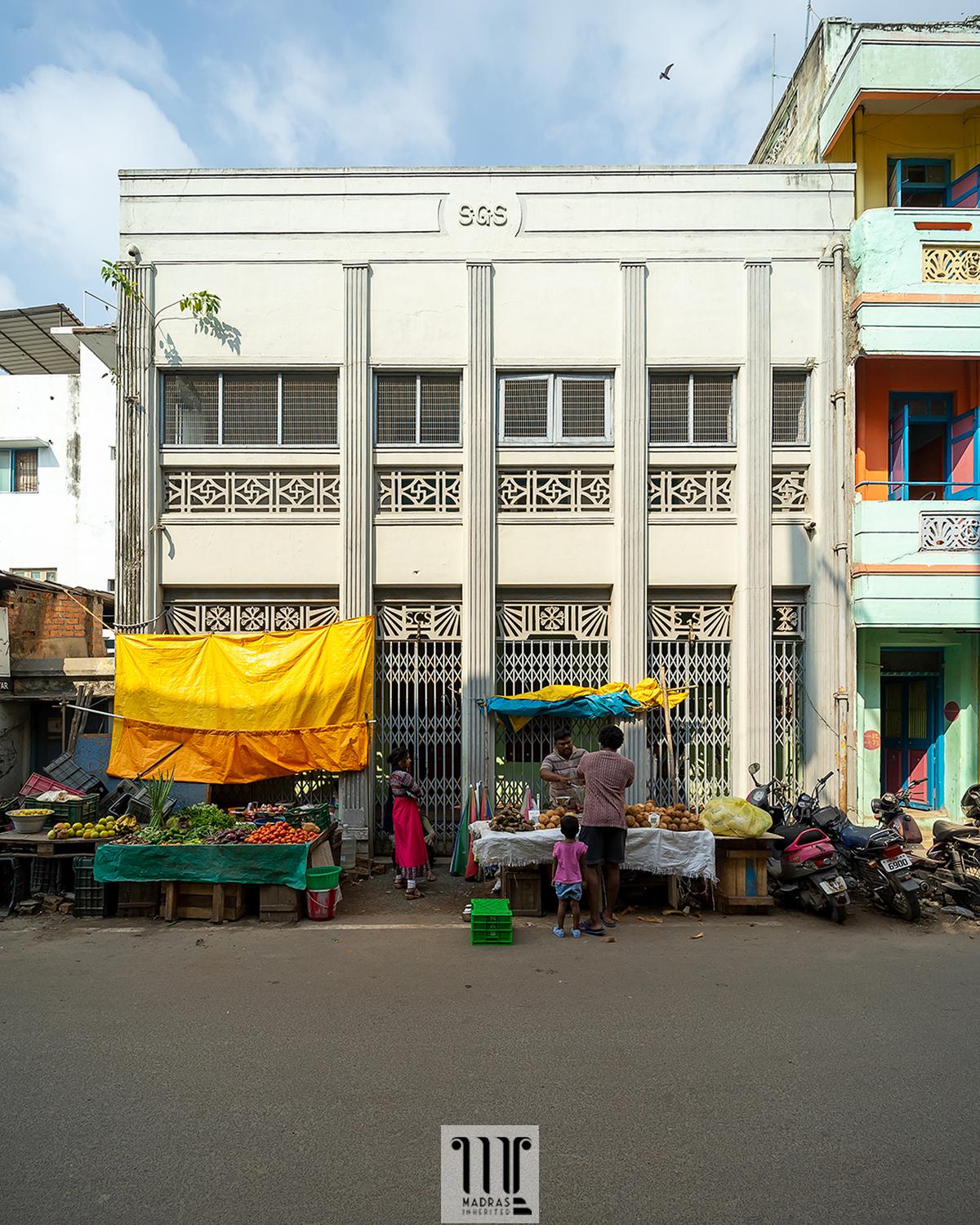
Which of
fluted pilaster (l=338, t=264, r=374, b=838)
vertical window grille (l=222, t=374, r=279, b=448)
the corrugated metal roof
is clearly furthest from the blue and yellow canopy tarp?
the corrugated metal roof

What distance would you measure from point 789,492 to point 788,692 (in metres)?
2.81

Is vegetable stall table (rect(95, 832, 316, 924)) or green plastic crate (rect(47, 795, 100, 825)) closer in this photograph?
vegetable stall table (rect(95, 832, 316, 924))

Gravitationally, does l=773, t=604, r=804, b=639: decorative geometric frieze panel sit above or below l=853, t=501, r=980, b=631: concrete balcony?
below

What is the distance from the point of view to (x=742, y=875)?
7.77 meters

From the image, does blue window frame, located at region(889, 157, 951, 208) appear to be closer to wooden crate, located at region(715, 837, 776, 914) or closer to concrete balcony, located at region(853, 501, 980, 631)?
concrete balcony, located at region(853, 501, 980, 631)

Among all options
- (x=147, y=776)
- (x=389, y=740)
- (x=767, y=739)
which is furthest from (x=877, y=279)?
(x=147, y=776)

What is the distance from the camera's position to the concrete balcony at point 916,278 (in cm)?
Result: 998

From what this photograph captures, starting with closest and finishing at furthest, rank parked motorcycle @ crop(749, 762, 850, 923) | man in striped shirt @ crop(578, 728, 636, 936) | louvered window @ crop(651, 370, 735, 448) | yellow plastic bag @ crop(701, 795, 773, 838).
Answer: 1. man in striped shirt @ crop(578, 728, 636, 936)
2. parked motorcycle @ crop(749, 762, 850, 923)
3. yellow plastic bag @ crop(701, 795, 773, 838)
4. louvered window @ crop(651, 370, 735, 448)

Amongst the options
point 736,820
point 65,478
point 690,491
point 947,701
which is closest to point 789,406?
point 690,491

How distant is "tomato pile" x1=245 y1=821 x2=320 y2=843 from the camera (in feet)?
25.5

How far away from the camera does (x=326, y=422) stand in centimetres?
A: 1042

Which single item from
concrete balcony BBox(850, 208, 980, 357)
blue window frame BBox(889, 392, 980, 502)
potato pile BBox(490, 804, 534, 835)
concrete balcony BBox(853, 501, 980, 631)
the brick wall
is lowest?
potato pile BBox(490, 804, 534, 835)

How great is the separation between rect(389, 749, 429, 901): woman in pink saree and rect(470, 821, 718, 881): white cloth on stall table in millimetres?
1232

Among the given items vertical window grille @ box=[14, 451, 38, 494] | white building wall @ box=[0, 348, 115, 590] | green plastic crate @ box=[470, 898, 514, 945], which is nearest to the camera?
green plastic crate @ box=[470, 898, 514, 945]
